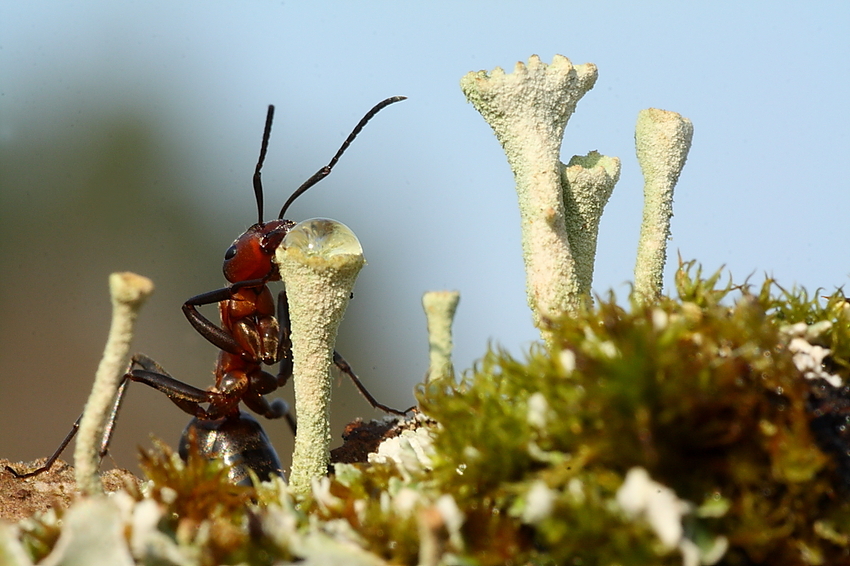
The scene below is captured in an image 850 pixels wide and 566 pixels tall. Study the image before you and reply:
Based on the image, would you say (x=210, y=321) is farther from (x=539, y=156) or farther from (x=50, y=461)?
(x=539, y=156)

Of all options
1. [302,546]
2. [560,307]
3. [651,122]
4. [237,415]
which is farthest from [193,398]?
[651,122]

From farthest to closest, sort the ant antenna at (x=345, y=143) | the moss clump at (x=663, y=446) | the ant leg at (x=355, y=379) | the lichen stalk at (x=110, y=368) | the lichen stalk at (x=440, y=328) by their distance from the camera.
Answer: the ant leg at (x=355, y=379) → the ant antenna at (x=345, y=143) → the lichen stalk at (x=440, y=328) → the lichen stalk at (x=110, y=368) → the moss clump at (x=663, y=446)

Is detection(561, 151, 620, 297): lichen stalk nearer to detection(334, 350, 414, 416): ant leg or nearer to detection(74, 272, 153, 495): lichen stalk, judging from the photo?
detection(334, 350, 414, 416): ant leg

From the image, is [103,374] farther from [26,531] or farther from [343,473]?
[343,473]

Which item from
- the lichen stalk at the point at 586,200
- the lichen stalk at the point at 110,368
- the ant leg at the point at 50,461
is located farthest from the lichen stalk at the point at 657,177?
the ant leg at the point at 50,461

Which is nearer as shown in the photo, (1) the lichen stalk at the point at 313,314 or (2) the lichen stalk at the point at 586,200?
(1) the lichen stalk at the point at 313,314

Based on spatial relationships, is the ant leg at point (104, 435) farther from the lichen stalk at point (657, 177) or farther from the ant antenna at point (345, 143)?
the lichen stalk at point (657, 177)

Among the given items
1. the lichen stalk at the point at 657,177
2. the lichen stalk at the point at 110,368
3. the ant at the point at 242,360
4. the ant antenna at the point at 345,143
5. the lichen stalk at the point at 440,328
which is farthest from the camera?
the ant at the point at 242,360

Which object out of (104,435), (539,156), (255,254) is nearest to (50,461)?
(104,435)
